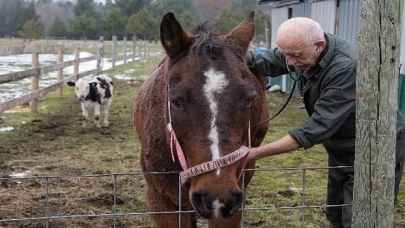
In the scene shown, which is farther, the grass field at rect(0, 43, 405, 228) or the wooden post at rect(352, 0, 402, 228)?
the grass field at rect(0, 43, 405, 228)

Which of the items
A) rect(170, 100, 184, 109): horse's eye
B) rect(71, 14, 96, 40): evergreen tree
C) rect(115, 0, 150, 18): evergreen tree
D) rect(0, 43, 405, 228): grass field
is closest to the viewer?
rect(170, 100, 184, 109): horse's eye

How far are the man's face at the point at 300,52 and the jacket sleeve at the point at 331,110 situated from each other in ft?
0.60

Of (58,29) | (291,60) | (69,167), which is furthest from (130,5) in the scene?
(291,60)

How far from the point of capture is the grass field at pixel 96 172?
5.61m

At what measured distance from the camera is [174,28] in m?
2.96

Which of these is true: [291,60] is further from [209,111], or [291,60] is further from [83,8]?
[83,8]

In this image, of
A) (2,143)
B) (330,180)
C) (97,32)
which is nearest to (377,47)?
(330,180)

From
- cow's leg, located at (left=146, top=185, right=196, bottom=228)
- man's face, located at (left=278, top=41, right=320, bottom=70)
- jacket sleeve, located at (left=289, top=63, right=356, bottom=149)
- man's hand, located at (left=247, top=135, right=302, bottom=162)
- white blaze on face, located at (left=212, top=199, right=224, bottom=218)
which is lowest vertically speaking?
cow's leg, located at (left=146, top=185, right=196, bottom=228)

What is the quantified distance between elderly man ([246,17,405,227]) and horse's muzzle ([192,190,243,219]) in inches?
26.5

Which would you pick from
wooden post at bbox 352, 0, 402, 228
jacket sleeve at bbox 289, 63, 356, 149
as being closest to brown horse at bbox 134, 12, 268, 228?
jacket sleeve at bbox 289, 63, 356, 149

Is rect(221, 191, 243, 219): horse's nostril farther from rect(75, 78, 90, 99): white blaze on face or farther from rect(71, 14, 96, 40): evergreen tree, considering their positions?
rect(71, 14, 96, 40): evergreen tree

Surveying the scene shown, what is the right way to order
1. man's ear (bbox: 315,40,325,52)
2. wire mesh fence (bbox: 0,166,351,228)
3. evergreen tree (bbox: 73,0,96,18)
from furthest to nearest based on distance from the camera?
evergreen tree (bbox: 73,0,96,18) → wire mesh fence (bbox: 0,166,351,228) → man's ear (bbox: 315,40,325,52)

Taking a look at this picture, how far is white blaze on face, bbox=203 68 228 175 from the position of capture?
101 inches

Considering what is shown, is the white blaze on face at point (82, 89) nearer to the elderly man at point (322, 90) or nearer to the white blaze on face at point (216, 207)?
the elderly man at point (322, 90)
